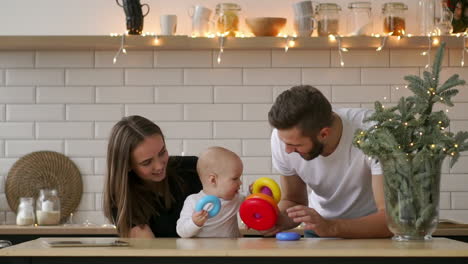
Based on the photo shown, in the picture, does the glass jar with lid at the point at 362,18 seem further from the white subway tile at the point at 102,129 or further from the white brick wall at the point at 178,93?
the white subway tile at the point at 102,129

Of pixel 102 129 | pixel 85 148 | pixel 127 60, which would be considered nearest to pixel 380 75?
pixel 127 60

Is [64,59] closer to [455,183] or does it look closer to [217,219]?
[217,219]

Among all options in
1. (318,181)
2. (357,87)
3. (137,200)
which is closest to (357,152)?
(318,181)

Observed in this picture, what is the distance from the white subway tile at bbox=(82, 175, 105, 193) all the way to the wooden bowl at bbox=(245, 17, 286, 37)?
1.20 m

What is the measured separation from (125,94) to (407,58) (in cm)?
162

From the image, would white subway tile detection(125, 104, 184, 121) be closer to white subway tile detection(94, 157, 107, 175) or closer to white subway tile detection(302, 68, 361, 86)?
white subway tile detection(94, 157, 107, 175)

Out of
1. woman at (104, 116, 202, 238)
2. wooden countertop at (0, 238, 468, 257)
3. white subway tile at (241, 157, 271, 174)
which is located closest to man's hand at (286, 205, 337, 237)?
wooden countertop at (0, 238, 468, 257)

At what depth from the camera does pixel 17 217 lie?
15.6ft

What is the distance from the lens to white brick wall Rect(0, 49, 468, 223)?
16.6ft

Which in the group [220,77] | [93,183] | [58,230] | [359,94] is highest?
[220,77]

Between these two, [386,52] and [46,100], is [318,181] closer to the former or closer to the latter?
[386,52]

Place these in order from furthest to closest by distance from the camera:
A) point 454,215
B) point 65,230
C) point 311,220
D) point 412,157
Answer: point 454,215 → point 65,230 → point 311,220 → point 412,157

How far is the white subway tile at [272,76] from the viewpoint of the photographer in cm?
507

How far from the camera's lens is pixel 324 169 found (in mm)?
3562
